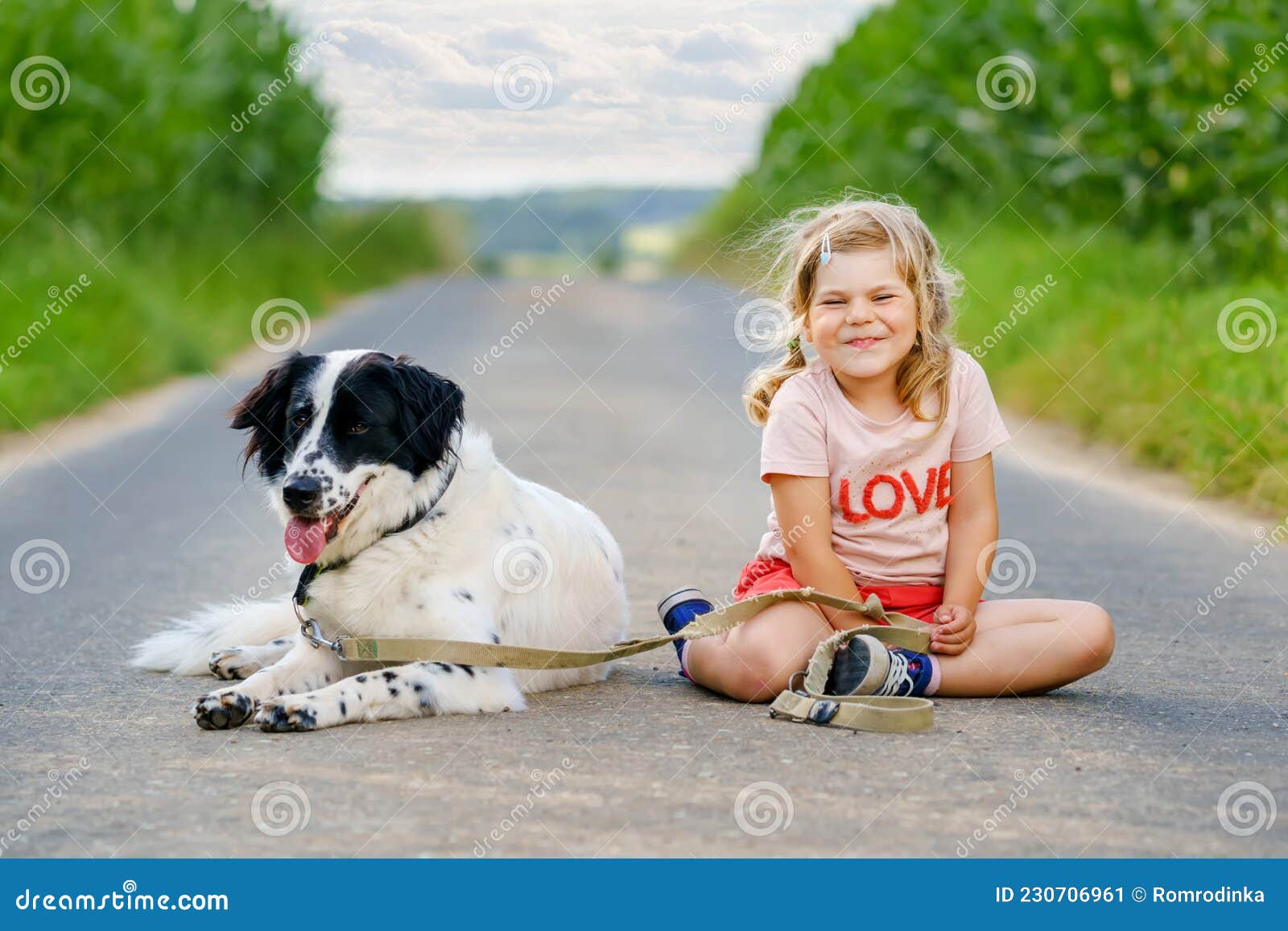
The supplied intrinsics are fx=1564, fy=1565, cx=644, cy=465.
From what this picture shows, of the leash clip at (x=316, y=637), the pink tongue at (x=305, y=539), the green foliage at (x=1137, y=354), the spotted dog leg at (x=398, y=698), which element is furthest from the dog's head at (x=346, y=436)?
the green foliage at (x=1137, y=354)

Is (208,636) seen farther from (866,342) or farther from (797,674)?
(866,342)

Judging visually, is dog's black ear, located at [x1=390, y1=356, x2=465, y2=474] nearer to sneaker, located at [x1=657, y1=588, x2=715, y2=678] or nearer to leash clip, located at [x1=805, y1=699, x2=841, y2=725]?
sneaker, located at [x1=657, y1=588, x2=715, y2=678]

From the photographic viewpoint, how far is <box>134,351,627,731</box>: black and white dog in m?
4.31

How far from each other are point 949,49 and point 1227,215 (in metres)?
9.17

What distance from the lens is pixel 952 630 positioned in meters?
4.50

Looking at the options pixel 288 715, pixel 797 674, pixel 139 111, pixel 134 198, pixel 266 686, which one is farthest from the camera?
pixel 134 198

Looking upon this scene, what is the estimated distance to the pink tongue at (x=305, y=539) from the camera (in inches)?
175

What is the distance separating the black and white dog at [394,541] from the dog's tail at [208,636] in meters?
0.52

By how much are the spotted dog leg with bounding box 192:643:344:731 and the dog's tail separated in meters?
0.58

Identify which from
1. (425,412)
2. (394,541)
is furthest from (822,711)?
(425,412)

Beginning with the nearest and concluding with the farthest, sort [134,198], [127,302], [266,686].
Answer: [266,686] < [127,302] < [134,198]

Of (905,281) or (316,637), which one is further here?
(905,281)

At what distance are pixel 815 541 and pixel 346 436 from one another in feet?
4.54

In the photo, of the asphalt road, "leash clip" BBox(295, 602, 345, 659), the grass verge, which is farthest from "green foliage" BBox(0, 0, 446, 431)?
"leash clip" BBox(295, 602, 345, 659)
